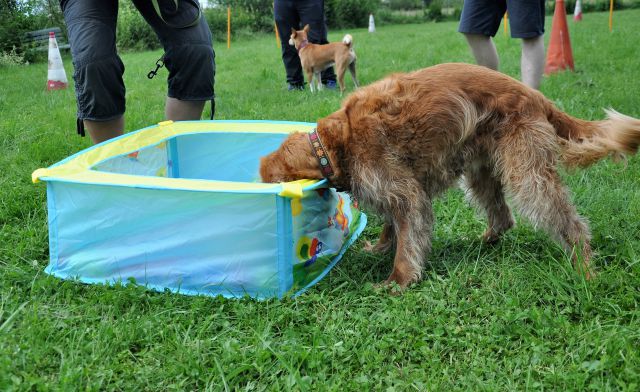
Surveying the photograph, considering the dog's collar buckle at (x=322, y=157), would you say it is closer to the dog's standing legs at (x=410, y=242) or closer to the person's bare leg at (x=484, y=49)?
the dog's standing legs at (x=410, y=242)

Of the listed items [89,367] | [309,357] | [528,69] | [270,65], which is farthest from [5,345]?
[270,65]

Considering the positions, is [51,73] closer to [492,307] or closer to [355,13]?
[492,307]

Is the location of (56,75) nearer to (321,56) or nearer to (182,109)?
(321,56)

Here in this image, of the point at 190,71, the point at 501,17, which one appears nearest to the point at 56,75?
the point at 190,71

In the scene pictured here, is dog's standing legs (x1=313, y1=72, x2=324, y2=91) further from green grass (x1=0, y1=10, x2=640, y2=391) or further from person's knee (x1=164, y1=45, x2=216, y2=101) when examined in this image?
green grass (x1=0, y1=10, x2=640, y2=391)

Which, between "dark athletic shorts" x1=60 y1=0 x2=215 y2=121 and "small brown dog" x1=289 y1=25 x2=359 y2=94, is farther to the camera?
"small brown dog" x1=289 y1=25 x2=359 y2=94

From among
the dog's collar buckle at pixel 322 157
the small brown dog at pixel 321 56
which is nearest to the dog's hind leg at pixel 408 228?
the dog's collar buckle at pixel 322 157

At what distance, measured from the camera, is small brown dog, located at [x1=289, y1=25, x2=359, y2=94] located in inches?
342

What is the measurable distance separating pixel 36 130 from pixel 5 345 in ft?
11.8

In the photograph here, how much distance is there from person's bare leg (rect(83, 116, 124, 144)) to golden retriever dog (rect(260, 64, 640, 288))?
4.33ft

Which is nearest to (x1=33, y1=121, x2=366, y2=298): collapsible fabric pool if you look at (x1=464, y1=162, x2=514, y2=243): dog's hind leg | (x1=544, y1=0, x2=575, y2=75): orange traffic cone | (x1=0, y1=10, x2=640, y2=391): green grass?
(x1=0, y1=10, x2=640, y2=391): green grass

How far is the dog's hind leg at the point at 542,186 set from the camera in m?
2.71

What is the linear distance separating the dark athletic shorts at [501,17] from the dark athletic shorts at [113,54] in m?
2.27

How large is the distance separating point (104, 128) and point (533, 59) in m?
3.27
